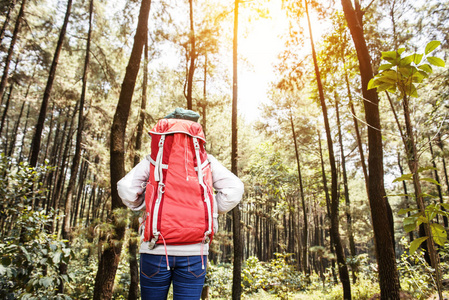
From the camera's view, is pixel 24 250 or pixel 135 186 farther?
pixel 24 250

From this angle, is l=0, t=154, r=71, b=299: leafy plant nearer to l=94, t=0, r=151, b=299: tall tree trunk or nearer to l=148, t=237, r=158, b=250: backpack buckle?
l=94, t=0, r=151, b=299: tall tree trunk

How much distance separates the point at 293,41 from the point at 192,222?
8.71m

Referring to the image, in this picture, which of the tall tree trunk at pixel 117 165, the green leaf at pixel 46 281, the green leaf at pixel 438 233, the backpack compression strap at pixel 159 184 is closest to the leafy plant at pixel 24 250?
the green leaf at pixel 46 281

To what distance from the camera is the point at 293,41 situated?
8594 mm

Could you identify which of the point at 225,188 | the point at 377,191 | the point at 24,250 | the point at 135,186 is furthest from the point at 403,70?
the point at 24,250

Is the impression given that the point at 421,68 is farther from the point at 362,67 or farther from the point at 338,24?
the point at 338,24

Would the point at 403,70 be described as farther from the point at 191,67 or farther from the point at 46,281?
the point at 191,67

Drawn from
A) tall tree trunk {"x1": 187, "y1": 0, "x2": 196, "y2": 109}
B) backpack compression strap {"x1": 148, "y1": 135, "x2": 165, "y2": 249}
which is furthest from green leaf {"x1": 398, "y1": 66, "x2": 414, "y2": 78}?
tall tree trunk {"x1": 187, "y1": 0, "x2": 196, "y2": 109}

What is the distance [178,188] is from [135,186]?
0.38 metres

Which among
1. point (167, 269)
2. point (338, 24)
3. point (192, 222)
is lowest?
point (167, 269)

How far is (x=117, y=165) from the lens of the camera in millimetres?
4062

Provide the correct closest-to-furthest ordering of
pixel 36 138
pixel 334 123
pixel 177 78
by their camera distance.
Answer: pixel 36 138
pixel 177 78
pixel 334 123

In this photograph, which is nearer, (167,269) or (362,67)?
(167,269)

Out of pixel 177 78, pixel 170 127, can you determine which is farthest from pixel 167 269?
pixel 177 78
